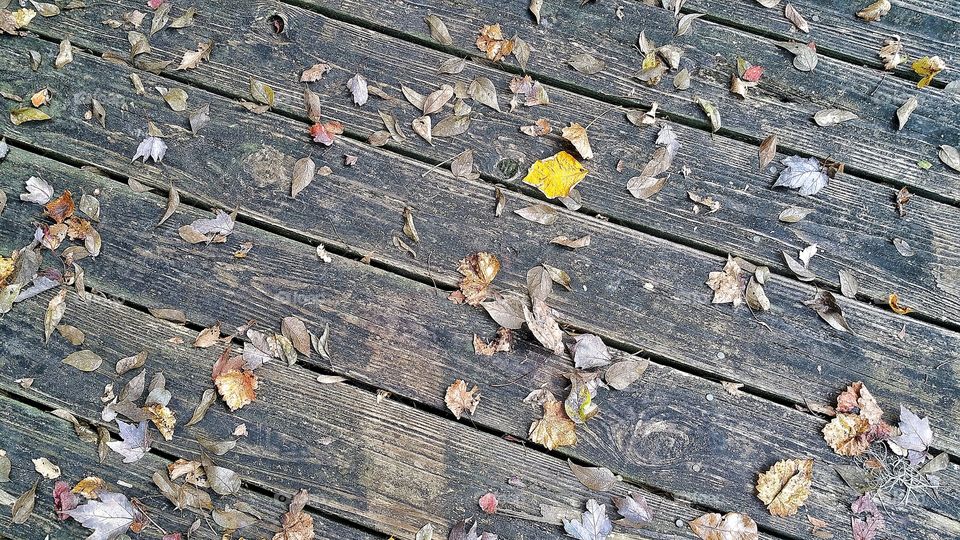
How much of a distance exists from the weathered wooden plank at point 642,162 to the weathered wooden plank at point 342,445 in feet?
2.33

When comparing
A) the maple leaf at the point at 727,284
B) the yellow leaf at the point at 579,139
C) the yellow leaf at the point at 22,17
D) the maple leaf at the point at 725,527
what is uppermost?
the yellow leaf at the point at 22,17

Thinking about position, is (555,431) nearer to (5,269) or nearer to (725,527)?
(725,527)

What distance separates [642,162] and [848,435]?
0.93m

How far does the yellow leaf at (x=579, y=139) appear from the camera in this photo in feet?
6.20

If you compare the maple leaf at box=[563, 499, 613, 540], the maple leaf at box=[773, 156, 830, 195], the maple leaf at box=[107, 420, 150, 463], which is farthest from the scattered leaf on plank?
the maple leaf at box=[107, 420, 150, 463]

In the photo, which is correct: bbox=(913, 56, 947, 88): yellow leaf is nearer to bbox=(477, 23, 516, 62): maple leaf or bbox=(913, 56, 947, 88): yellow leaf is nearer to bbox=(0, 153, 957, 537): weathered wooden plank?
bbox=(0, 153, 957, 537): weathered wooden plank

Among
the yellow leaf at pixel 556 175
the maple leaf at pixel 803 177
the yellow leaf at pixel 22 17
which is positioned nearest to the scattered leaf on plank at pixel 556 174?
the yellow leaf at pixel 556 175

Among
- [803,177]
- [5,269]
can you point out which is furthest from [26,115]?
[803,177]

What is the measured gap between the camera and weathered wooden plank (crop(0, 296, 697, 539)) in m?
1.72

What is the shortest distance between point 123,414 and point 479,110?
1.31m

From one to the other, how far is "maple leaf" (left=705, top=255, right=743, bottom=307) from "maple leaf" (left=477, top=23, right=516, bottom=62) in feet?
A: 2.98

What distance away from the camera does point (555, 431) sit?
175 centimetres

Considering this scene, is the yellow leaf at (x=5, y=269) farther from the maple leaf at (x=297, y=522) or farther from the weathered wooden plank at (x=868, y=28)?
the weathered wooden plank at (x=868, y=28)

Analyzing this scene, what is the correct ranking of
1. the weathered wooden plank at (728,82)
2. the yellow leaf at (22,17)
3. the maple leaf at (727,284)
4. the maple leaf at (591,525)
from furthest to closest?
the yellow leaf at (22,17) → the weathered wooden plank at (728,82) → the maple leaf at (727,284) → the maple leaf at (591,525)
